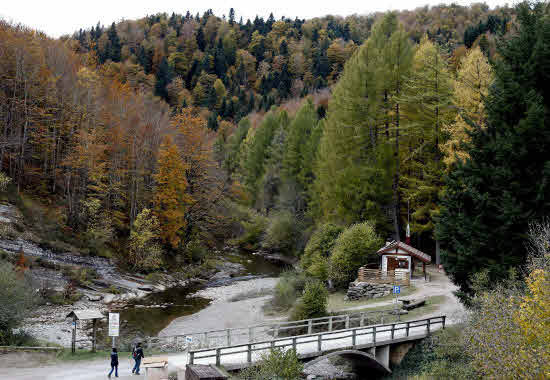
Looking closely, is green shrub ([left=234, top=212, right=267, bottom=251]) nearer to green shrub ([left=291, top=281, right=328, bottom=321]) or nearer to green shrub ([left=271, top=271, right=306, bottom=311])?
green shrub ([left=271, top=271, right=306, bottom=311])

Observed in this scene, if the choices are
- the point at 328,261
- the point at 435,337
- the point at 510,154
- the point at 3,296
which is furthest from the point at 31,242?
the point at 510,154

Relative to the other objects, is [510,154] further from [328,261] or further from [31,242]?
[31,242]

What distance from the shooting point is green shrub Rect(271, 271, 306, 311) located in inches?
1224

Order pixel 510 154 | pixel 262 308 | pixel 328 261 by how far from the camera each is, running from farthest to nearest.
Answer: pixel 328 261 < pixel 262 308 < pixel 510 154

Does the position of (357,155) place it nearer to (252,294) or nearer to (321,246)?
(321,246)

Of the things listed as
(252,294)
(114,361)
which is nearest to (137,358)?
(114,361)

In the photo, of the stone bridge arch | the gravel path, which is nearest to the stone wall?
the gravel path

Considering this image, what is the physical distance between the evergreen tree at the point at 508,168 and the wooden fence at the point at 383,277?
9908 mm

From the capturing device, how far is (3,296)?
1975 centimetres

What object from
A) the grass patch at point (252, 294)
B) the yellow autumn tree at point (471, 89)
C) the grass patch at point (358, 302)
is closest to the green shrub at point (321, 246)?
the grass patch at point (252, 294)

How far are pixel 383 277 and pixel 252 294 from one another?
11198 millimetres

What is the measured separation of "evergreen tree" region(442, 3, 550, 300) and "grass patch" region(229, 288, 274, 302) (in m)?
18.6

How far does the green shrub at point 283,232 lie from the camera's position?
173 feet

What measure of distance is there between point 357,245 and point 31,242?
24670 mm
